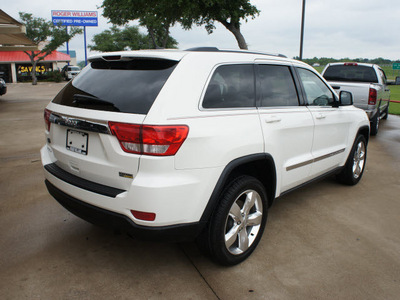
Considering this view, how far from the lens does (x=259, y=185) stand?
2.94 m

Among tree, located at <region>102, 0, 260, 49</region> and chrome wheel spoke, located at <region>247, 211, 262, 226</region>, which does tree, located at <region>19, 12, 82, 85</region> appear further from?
chrome wheel spoke, located at <region>247, 211, 262, 226</region>

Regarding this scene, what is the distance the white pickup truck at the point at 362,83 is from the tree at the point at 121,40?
50318 millimetres

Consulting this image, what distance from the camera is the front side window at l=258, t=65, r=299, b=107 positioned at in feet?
10.3

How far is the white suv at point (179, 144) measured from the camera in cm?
228

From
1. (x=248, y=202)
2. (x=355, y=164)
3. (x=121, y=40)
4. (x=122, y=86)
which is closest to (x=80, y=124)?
(x=122, y=86)

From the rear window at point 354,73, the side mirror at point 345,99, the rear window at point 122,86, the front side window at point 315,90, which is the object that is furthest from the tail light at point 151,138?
the rear window at point 354,73

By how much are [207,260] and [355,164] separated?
2.98 m

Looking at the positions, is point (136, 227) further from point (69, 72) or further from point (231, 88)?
point (69, 72)

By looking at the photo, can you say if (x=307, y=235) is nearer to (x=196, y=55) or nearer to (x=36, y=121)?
(x=196, y=55)

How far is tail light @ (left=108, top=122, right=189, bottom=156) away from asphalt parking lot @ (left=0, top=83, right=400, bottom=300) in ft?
3.57

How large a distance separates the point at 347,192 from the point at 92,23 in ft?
200

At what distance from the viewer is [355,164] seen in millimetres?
4910

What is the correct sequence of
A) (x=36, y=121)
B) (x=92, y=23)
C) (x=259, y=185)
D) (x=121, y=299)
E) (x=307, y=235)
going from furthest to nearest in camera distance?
1. (x=92, y=23)
2. (x=36, y=121)
3. (x=307, y=235)
4. (x=259, y=185)
5. (x=121, y=299)

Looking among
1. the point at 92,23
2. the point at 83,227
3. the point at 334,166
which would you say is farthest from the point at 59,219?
the point at 92,23
